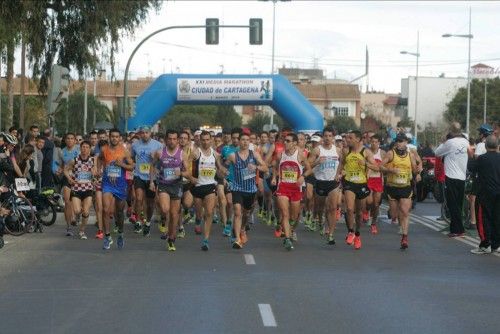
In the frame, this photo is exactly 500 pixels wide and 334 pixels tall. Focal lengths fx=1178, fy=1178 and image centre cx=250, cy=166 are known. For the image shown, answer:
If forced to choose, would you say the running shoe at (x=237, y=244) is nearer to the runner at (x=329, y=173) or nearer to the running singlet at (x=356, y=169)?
the runner at (x=329, y=173)

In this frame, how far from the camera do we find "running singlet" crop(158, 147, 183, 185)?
18000 millimetres

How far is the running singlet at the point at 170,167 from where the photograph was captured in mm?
18000

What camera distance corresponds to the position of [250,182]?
61.2 ft

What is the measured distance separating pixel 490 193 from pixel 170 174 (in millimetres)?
4935

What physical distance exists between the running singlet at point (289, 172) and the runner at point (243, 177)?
32 cm

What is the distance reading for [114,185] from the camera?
1864 centimetres

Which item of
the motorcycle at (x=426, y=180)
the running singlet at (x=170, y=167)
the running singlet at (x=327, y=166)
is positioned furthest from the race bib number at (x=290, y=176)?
the motorcycle at (x=426, y=180)

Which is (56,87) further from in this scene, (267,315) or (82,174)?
(267,315)

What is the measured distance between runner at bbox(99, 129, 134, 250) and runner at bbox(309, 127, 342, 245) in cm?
323

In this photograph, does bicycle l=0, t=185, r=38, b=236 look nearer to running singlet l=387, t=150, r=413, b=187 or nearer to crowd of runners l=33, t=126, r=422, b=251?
crowd of runners l=33, t=126, r=422, b=251

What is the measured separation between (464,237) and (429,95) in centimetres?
9274

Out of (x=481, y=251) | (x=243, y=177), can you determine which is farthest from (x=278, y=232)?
(x=481, y=251)

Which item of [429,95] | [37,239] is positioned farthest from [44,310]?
[429,95]

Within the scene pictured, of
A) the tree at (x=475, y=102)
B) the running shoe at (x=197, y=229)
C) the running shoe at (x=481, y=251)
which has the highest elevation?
the tree at (x=475, y=102)
